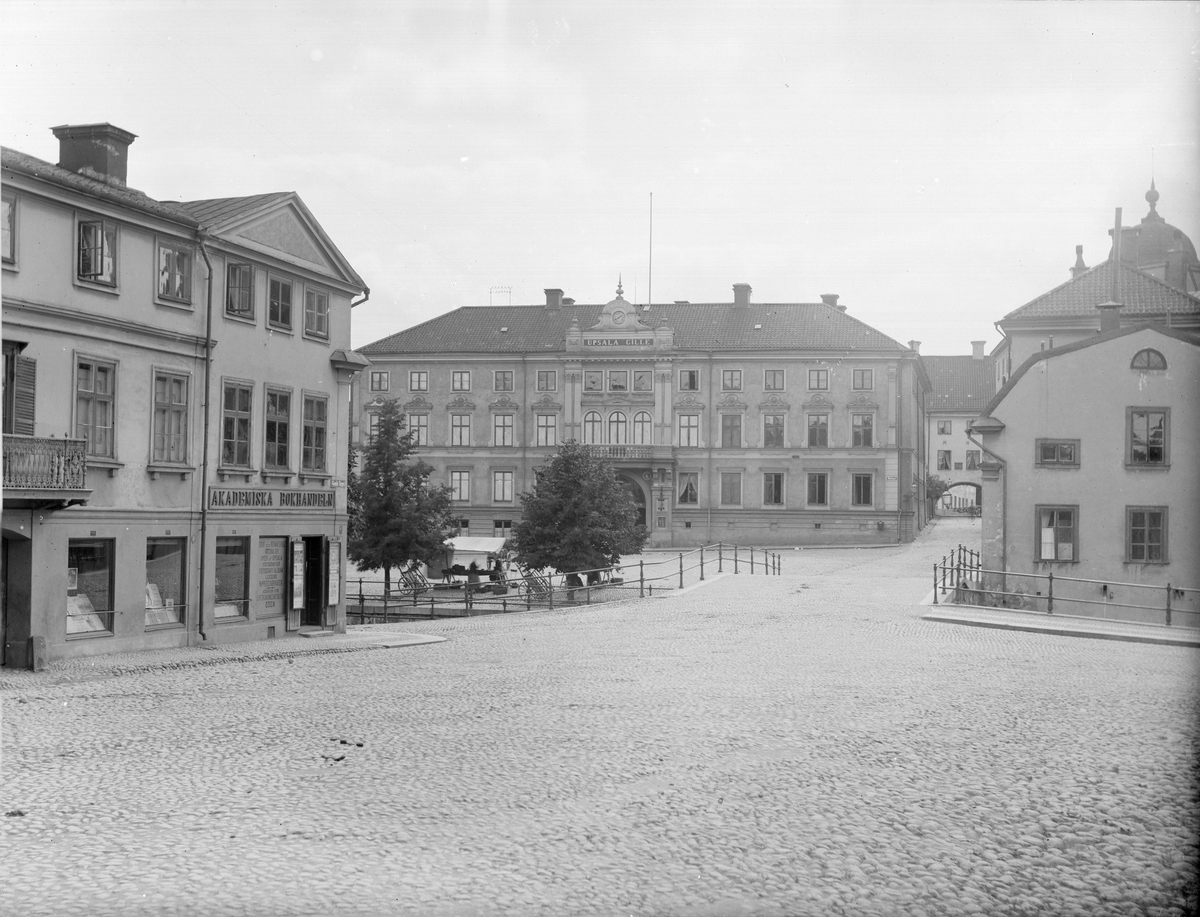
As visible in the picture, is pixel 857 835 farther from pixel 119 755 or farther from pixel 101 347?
pixel 101 347

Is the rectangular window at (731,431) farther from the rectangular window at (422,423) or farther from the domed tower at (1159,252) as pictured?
the domed tower at (1159,252)

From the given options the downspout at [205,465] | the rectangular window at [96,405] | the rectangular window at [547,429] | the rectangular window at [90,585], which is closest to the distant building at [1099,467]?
the downspout at [205,465]

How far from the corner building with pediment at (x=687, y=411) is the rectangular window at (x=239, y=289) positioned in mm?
42877

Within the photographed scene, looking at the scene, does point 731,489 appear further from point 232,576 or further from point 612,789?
point 612,789

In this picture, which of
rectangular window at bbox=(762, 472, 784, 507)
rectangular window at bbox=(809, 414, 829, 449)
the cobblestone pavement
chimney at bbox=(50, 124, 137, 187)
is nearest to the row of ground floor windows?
the cobblestone pavement

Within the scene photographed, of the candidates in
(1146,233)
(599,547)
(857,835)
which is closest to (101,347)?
(857,835)

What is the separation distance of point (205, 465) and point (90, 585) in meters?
3.89

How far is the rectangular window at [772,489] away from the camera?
225 ft

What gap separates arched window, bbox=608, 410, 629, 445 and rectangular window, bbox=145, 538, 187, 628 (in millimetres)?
46853

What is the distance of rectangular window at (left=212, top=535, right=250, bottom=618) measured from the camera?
83.8ft

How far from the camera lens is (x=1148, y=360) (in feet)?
108

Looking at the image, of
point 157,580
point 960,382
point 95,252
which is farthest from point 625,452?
point 960,382

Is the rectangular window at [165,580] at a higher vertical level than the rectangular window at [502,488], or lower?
lower

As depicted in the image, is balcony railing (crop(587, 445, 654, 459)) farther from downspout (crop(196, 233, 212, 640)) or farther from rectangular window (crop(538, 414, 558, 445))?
downspout (crop(196, 233, 212, 640))
